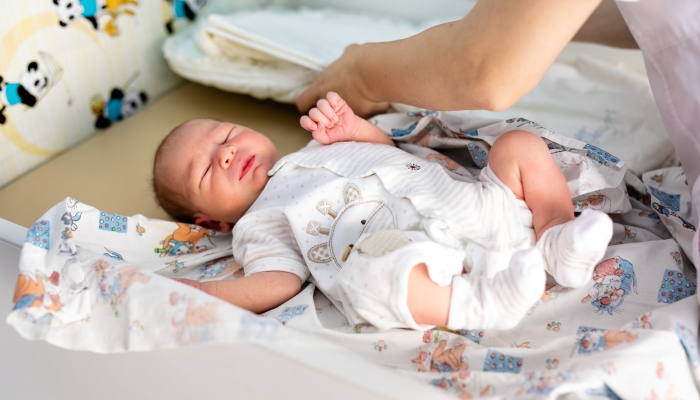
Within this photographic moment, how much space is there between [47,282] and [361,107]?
68 centimetres

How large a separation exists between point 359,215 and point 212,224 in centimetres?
35

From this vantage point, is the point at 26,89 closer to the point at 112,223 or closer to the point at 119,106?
the point at 119,106

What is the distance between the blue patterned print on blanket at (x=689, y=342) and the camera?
2.32ft

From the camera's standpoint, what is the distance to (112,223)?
1.00 m

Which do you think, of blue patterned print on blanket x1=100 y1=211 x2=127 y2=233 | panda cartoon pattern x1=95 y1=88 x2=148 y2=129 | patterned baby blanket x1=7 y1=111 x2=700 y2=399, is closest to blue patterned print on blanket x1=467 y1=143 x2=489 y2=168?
patterned baby blanket x1=7 y1=111 x2=700 y2=399

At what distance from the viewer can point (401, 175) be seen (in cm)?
98

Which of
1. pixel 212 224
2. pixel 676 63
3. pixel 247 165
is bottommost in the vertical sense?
pixel 212 224

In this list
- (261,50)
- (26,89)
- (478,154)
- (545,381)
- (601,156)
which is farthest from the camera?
(261,50)

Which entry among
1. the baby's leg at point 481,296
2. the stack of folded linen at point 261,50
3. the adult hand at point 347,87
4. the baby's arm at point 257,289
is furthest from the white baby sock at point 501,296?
the stack of folded linen at point 261,50

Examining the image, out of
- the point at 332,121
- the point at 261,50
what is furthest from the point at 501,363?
the point at 261,50

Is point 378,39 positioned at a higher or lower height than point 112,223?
higher

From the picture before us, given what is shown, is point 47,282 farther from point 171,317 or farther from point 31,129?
point 31,129

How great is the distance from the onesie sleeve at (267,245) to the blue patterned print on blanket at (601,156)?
1.66ft

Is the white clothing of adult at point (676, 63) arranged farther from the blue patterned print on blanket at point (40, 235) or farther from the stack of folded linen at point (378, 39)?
the blue patterned print on blanket at point (40, 235)
